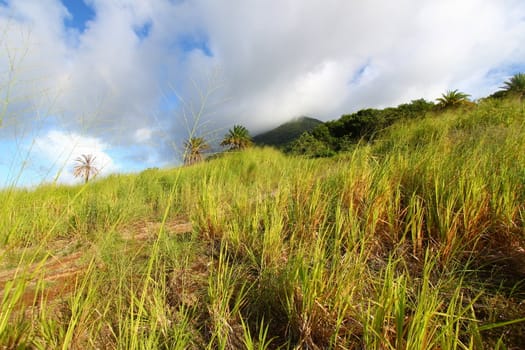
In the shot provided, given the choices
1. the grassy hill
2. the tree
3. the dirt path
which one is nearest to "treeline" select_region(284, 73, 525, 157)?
the tree

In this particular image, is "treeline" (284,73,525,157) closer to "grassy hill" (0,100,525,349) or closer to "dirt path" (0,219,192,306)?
"grassy hill" (0,100,525,349)

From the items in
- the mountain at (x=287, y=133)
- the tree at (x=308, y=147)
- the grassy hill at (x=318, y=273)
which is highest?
the mountain at (x=287, y=133)

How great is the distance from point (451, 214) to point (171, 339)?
5.59 ft

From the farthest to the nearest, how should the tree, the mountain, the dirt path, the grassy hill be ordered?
the mountain → the tree → the dirt path → the grassy hill

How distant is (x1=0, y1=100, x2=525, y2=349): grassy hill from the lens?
97cm

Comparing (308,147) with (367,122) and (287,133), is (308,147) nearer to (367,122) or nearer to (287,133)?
(367,122)

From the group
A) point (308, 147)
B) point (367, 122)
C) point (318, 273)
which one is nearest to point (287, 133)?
point (367, 122)

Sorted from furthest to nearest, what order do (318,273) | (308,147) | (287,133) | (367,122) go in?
(287,133) → (367,122) → (308,147) → (318,273)

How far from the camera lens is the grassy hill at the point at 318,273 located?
0.97 metres

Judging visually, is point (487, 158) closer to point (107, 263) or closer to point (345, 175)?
point (345, 175)

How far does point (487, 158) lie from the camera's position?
76.4 inches

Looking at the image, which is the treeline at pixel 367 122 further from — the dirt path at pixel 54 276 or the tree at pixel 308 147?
the dirt path at pixel 54 276

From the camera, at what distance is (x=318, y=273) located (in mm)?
1113

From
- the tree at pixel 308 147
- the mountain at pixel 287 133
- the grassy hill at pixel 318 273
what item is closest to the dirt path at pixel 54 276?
the grassy hill at pixel 318 273
